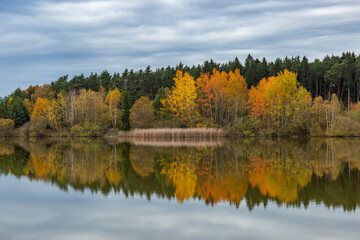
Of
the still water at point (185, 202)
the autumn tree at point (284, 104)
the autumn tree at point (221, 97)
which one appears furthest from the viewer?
the autumn tree at point (221, 97)

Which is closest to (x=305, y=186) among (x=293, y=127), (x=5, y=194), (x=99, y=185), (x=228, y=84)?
(x=99, y=185)

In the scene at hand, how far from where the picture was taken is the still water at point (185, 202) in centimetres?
882

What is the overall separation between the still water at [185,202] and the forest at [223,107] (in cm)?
3207

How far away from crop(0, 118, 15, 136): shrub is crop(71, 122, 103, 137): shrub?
1427 centimetres

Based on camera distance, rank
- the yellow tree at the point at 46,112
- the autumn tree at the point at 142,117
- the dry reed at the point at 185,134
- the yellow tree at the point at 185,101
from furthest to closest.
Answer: the yellow tree at the point at 46,112 < the autumn tree at the point at 142,117 < the yellow tree at the point at 185,101 < the dry reed at the point at 185,134

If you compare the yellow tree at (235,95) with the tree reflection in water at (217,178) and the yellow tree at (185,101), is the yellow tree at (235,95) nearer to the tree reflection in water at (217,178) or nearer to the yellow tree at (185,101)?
the yellow tree at (185,101)

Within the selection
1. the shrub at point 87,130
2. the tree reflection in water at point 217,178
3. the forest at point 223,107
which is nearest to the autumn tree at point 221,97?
the forest at point 223,107

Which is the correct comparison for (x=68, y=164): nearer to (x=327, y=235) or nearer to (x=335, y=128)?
(x=327, y=235)

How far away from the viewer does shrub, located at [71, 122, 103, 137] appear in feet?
200

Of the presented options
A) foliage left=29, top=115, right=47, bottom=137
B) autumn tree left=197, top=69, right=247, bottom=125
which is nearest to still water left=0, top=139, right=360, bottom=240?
autumn tree left=197, top=69, right=247, bottom=125

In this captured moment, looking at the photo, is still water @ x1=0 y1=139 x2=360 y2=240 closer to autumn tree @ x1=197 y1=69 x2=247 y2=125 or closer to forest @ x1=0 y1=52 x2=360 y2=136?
forest @ x1=0 y1=52 x2=360 y2=136

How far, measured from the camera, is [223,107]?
55.9 meters

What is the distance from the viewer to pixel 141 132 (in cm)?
5350

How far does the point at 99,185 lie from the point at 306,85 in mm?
64366
